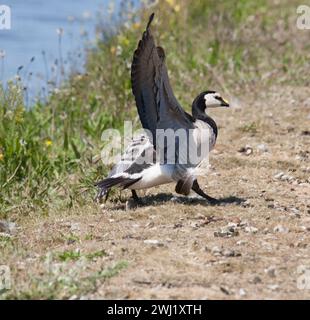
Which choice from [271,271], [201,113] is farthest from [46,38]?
[271,271]

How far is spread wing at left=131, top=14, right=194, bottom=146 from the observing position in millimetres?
7039

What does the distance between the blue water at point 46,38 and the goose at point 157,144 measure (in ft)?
8.11

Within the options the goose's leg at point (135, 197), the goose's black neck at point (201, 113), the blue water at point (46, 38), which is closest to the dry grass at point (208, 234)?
the goose's leg at point (135, 197)

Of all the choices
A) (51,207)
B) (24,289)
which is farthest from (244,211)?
(24,289)

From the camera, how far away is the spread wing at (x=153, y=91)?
277 inches

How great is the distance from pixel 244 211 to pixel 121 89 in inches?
140

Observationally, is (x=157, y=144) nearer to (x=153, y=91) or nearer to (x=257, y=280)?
(x=153, y=91)

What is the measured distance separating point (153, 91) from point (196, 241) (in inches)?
61.9

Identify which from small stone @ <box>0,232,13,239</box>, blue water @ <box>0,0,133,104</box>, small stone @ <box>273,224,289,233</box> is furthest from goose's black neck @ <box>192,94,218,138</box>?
blue water @ <box>0,0,133,104</box>

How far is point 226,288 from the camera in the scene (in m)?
5.29

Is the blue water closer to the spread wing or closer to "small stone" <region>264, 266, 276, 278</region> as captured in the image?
the spread wing

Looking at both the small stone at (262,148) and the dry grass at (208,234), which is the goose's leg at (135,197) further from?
the small stone at (262,148)

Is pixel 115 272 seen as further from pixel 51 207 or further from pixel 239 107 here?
pixel 239 107

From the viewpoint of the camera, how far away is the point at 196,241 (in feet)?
20.5
